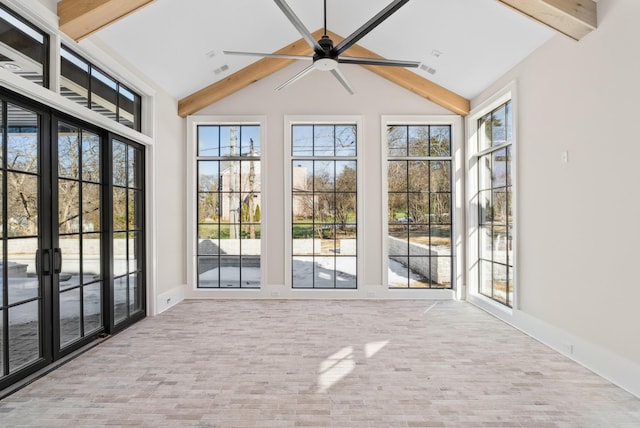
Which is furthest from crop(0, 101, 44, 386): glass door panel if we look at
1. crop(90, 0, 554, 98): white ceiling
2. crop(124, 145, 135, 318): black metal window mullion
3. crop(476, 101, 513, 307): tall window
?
crop(476, 101, 513, 307): tall window

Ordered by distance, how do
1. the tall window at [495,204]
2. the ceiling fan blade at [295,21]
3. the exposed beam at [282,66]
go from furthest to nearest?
the exposed beam at [282,66], the tall window at [495,204], the ceiling fan blade at [295,21]

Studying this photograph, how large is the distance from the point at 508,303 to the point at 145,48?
5.26 meters

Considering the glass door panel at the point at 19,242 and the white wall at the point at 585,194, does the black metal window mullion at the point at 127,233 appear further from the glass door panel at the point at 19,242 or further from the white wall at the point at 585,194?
the white wall at the point at 585,194

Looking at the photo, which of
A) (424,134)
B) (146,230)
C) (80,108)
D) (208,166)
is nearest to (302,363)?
(146,230)

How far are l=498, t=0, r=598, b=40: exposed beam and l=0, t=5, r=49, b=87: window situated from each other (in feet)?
13.2

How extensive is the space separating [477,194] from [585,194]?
2107 millimetres

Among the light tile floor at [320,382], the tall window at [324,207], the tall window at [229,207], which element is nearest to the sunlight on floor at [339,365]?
the light tile floor at [320,382]

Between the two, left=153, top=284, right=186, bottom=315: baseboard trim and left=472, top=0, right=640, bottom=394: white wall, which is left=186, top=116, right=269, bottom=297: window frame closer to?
left=153, top=284, right=186, bottom=315: baseboard trim

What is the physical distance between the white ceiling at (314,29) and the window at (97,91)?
331mm

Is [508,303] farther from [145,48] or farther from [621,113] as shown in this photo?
[145,48]

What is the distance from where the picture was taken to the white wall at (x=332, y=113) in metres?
5.33

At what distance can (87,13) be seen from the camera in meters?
2.88

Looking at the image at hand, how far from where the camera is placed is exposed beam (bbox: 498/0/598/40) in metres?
2.86

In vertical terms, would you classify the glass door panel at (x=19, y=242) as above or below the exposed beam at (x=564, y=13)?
below
